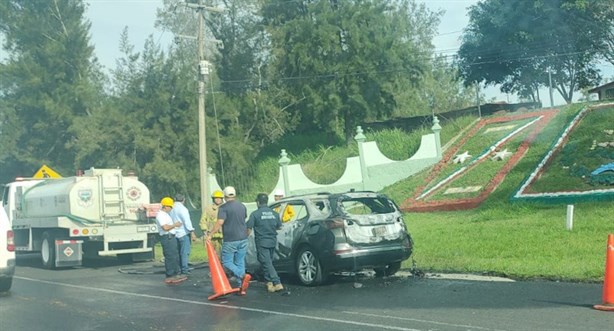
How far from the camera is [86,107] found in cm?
4022

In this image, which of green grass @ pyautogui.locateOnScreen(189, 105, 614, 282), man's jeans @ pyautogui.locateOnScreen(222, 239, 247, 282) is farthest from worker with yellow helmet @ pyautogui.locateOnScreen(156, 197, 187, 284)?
green grass @ pyautogui.locateOnScreen(189, 105, 614, 282)

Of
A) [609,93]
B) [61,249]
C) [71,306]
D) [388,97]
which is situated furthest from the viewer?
[609,93]

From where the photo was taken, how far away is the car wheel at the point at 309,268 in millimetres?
12234

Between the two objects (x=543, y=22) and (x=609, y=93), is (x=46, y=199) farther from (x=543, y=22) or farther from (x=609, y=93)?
(x=609, y=93)

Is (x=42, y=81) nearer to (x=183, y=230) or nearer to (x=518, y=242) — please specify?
(x=183, y=230)

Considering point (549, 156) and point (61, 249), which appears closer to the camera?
point (61, 249)

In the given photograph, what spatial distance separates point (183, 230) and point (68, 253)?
18.9ft

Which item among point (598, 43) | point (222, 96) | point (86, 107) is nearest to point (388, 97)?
point (222, 96)

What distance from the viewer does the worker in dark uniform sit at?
1186 centimetres

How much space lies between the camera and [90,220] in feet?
63.5

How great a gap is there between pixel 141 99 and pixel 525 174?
604 inches

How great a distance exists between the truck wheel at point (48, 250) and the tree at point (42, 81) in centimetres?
2020

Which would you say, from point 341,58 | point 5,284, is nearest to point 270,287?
point 5,284

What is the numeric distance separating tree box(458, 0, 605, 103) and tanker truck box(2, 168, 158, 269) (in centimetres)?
2750
